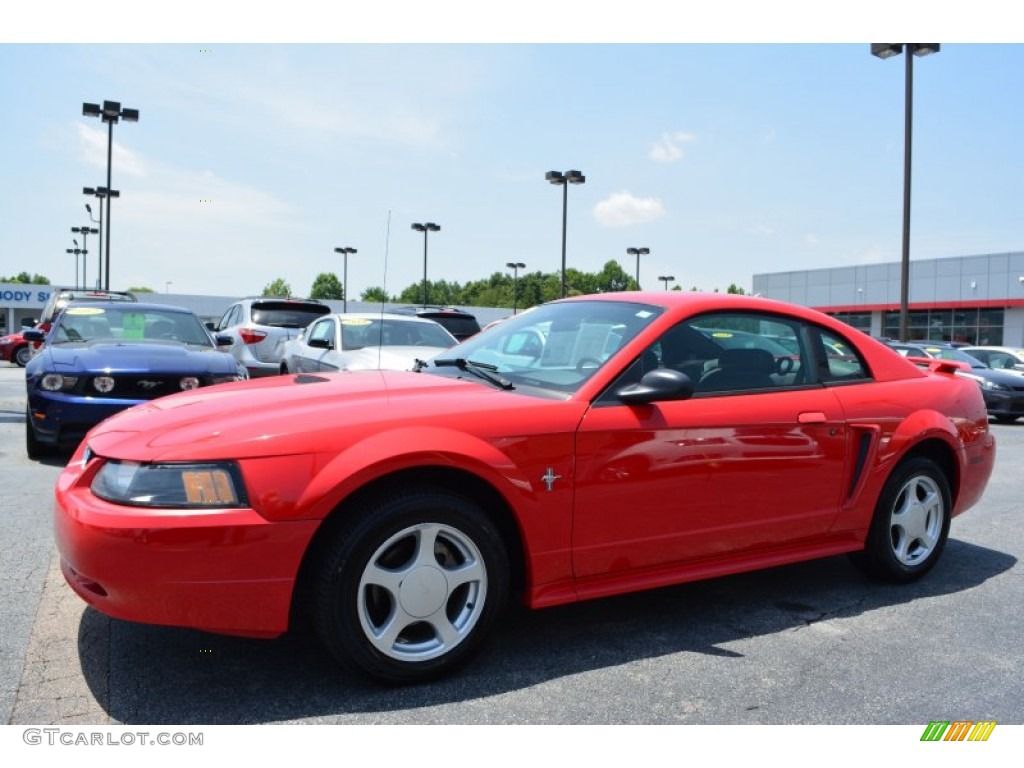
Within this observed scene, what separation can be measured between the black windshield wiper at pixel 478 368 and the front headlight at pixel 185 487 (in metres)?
1.19

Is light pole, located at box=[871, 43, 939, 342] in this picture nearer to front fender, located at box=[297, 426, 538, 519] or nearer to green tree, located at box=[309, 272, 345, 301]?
front fender, located at box=[297, 426, 538, 519]

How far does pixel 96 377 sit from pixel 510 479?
485cm

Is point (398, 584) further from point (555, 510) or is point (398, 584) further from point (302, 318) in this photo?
point (302, 318)

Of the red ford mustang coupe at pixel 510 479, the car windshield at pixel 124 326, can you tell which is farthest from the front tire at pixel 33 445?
the red ford mustang coupe at pixel 510 479

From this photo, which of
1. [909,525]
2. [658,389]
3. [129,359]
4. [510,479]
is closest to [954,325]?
[909,525]

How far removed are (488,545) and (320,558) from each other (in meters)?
0.59

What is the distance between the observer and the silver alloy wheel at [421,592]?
9.29 ft

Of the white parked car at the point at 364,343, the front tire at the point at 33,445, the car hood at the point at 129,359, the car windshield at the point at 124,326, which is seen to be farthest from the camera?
the white parked car at the point at 364,343

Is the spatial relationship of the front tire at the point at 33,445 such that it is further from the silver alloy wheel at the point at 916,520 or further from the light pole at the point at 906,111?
the light pole at the point at 906,111

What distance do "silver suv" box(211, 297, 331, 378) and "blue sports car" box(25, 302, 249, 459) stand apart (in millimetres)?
4276

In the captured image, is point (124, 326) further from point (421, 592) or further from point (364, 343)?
point (421, 592)

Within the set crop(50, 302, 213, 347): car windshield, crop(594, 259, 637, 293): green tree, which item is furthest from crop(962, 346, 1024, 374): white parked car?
crop(594, 259, 637, 293): green tree

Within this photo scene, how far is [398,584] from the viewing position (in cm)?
286
